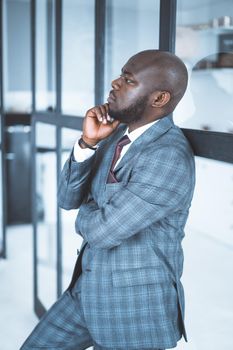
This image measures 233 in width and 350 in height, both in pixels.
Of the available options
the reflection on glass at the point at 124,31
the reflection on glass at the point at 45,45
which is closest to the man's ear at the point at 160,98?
the reflection on glass at the point at 124,31

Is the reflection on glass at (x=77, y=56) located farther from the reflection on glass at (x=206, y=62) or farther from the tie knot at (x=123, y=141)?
Answer: the tie knot at (x=123, y=141)

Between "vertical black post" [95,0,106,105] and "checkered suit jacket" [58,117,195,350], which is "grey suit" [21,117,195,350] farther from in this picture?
"vertical black post" [95,0,106,105]

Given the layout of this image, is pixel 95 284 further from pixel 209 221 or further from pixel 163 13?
pixel 209 221

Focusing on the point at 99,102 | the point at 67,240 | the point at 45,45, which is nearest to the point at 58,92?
the point at 99,102

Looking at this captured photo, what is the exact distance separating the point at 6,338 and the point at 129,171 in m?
1.75

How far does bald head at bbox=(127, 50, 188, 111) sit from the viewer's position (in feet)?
4.11

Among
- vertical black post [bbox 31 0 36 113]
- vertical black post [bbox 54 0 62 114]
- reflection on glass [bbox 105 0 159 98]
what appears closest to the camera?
reflection on glass [bbox 105 0 159 98]

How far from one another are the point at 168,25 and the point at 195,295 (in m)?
1.38

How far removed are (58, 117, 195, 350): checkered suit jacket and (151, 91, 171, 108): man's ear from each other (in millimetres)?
61

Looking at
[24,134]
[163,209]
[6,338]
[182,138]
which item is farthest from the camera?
[24,134]

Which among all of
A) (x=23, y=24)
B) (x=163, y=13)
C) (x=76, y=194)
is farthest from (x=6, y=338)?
(x=23, y=24)

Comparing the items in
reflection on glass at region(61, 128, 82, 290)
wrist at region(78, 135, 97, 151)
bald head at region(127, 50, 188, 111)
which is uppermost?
bald head at region(127, 50, 188, 111)

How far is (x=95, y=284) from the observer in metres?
1.38

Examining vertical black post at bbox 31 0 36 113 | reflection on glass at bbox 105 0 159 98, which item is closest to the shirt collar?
reflection on glass at bbox 105 0 159 98
